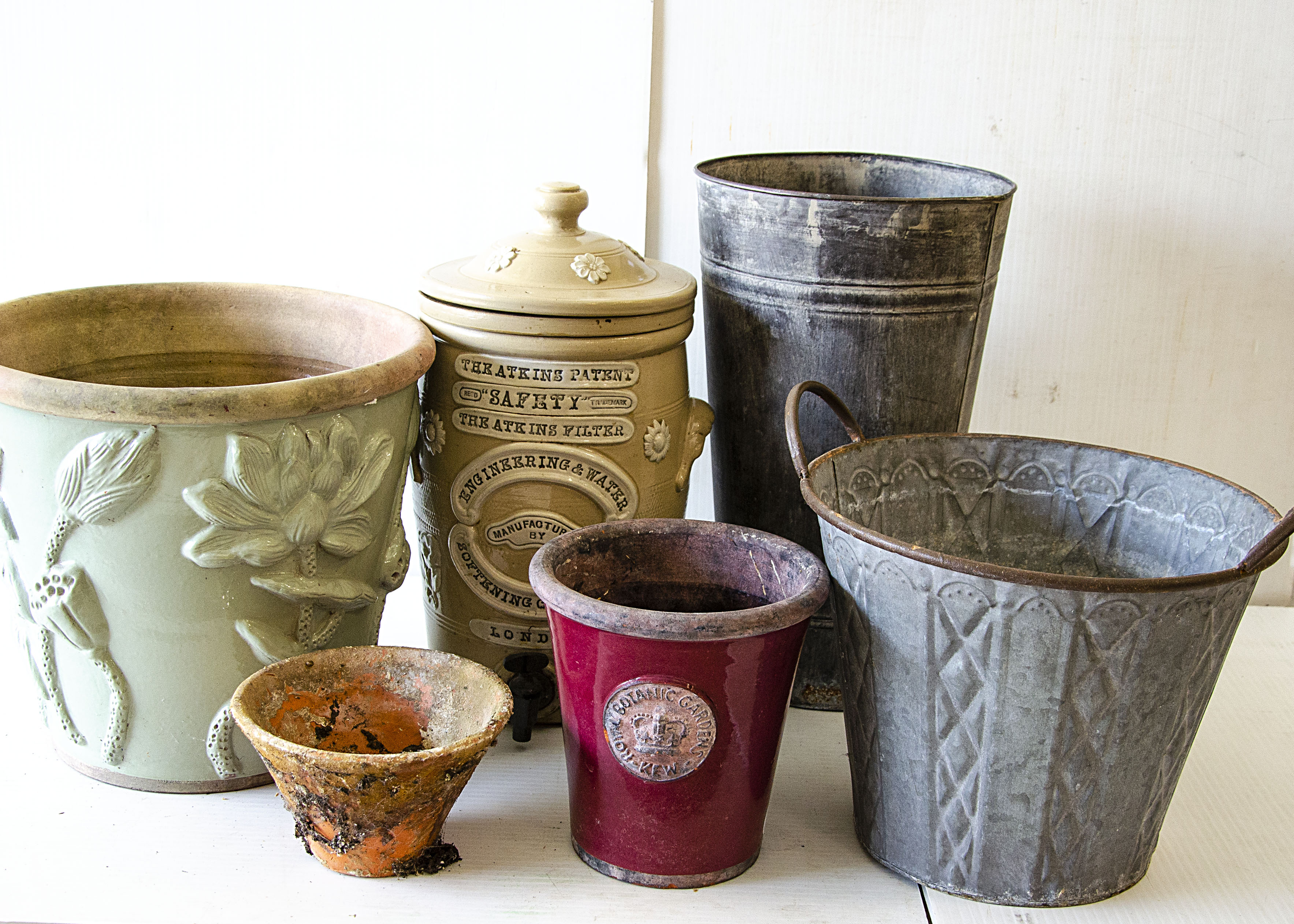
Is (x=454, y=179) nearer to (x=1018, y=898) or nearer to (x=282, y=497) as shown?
(x=282, y=497)

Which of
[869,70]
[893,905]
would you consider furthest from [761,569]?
[869,70]

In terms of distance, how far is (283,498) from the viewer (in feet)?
4.44

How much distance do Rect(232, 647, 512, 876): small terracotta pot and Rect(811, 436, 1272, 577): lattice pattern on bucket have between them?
509 mm

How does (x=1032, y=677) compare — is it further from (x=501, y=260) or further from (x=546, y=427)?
(x=501, y=260)

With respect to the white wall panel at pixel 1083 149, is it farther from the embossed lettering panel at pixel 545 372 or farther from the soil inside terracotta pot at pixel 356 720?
the soil inside terracotta pot at pixel 356 720

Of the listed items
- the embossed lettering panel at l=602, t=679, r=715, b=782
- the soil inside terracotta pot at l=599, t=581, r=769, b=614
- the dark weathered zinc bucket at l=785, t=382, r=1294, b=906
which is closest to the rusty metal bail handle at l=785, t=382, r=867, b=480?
the dark weathered zinc bucket at l=785, t=382, r=1294, b=906

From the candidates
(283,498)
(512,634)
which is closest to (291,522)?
(283,498)

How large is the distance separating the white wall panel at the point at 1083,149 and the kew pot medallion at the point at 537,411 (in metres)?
0.49

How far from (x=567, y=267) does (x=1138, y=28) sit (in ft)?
3.48

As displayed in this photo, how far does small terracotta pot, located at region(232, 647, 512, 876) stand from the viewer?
1.23 metres

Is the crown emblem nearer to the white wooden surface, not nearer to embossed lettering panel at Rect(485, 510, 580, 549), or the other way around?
the white wooden surface

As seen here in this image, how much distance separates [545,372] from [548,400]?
0.04m

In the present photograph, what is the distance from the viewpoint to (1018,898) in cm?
131

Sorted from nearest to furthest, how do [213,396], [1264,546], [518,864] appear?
[1264,546] < [213,396] < [518,864]
